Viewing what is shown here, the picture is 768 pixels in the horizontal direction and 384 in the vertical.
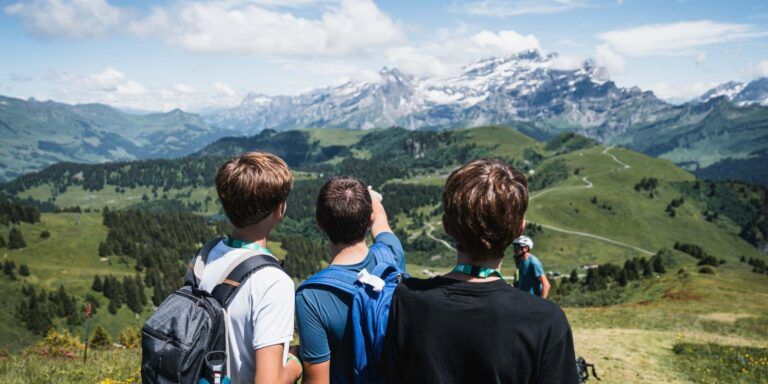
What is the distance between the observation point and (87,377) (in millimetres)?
11742

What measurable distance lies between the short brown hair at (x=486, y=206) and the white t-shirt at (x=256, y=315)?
192 centimetres

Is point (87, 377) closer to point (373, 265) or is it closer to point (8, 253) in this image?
point (373, 265)

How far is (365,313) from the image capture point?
17.5 ft

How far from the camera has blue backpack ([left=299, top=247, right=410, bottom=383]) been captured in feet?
17.4

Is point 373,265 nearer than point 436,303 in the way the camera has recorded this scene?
No

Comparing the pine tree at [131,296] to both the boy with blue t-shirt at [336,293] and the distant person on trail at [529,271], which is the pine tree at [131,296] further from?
the boy with blue t-shirt at [336,293]

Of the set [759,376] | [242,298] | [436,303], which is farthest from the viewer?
[759,376]

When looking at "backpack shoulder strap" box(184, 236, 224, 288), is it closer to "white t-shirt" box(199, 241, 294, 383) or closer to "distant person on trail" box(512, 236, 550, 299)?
"white t-shirt" box(199, 241, 294, 383)

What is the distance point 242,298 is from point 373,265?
1.60 metres

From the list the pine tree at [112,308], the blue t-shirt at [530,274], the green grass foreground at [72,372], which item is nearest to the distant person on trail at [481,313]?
the green grass foreground at [72,372]

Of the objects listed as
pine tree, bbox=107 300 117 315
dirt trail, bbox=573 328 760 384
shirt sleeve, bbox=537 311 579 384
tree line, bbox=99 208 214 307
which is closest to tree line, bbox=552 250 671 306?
dirt trail, bbox=573 328 760 384

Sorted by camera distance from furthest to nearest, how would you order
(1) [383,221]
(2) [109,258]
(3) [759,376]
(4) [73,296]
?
(2) [109,258], (4) [73,296], (3) [759,376], (1) [383,221]

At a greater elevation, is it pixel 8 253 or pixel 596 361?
pixel 596 361

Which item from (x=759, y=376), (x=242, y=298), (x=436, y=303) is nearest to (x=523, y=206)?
(x=436, y=303)
